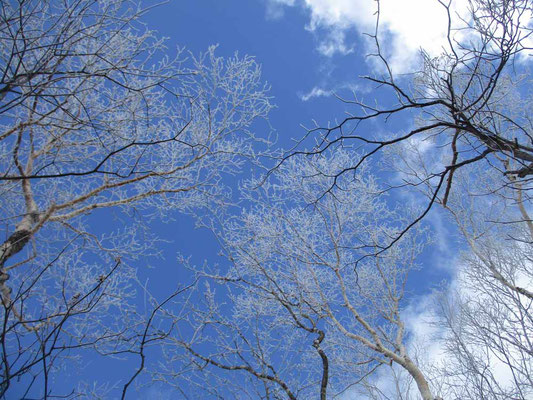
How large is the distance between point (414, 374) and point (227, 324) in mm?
2615

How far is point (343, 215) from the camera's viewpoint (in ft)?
22.6

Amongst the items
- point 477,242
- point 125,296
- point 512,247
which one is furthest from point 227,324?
point 477,242

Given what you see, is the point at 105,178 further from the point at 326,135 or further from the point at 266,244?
the point at 326,135

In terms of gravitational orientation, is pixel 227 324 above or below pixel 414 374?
below

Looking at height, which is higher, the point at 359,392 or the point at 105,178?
Answer: the point at 105,178

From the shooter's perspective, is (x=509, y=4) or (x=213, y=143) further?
(x=213, y=143)

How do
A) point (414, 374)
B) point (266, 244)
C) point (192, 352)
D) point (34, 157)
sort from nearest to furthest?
point (192, 352) → point (414, 374) → point (34, 157) → point (266, 244)

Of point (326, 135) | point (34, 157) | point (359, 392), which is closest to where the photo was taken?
point (326, 135)

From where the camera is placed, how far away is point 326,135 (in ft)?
4.45

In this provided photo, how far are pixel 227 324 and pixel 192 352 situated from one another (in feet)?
1.49

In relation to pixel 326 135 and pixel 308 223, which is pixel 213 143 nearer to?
pixel 308 223

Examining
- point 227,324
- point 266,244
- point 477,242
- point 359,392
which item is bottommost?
point 227,324

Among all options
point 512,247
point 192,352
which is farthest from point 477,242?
point 192,352

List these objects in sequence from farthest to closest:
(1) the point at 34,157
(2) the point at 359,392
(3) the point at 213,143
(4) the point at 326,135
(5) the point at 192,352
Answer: (2) the point at 359,392, (3) the point at 213,143, (1) the point at 34,157, (5) the point at 192,352, (4) the point at 326,135
